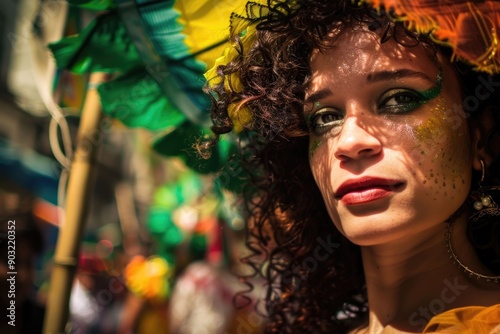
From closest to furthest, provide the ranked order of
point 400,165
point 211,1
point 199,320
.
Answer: point 400,165 < point 211,1 < point 199,320

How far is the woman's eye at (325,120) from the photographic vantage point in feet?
5.20

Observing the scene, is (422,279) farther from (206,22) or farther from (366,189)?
(206,22)

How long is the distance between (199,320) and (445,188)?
9.38ft

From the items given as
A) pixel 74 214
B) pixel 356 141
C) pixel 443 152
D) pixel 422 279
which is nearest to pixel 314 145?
pixel 356 141

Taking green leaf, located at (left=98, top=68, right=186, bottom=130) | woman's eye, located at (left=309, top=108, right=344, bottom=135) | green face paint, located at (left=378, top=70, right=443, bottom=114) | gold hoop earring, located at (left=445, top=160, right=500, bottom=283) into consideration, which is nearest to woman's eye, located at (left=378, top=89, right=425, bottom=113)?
green face paint, located at (left=378, top=70, right=443, bottom=114)

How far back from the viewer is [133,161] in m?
8.94

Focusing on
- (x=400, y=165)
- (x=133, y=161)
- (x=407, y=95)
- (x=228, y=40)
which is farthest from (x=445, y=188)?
(x=133, y=161)

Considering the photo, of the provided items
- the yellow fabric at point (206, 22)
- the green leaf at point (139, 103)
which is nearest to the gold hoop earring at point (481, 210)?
the yellow fabric at point (206, 22)

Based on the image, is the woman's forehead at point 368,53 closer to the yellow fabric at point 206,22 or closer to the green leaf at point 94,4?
the yellow fabric at point 206,22

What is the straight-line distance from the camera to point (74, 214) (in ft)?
7.00

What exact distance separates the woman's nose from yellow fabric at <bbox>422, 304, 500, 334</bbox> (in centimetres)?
A: 43

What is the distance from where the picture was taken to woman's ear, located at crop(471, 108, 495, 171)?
5.19 feet

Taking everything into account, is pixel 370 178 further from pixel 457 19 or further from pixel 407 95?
pixel 457 19

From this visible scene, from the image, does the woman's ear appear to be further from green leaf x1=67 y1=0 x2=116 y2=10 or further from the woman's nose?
green leaf x1=67 y1=0 x2=116 y2=10
